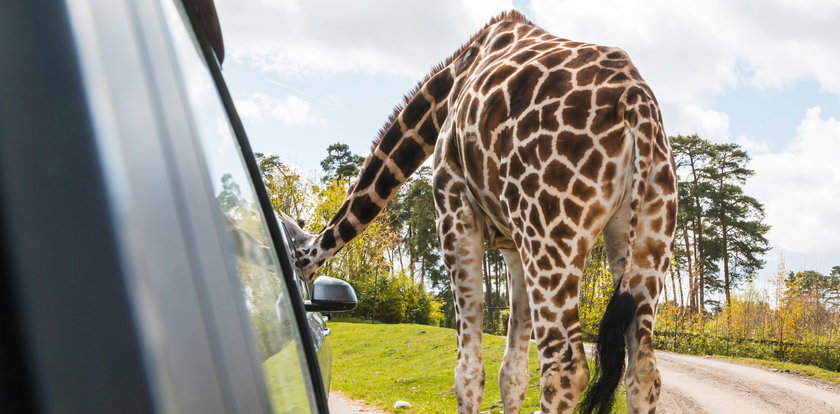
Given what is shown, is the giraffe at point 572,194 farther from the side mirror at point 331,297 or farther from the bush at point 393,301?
the bush at point 393,301

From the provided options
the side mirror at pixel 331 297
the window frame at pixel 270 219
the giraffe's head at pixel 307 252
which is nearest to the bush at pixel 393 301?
the giraffe's head at pixel 307 252

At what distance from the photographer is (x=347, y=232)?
6.16m

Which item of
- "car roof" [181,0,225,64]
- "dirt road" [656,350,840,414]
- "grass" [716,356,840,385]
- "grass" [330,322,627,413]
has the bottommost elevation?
"grass" [716,356,840,385]

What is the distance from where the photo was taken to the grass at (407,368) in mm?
9234

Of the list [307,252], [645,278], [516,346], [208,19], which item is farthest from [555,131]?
[307,252]

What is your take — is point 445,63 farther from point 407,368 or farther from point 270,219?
point 407,368

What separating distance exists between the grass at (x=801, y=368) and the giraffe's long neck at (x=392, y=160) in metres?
11.3

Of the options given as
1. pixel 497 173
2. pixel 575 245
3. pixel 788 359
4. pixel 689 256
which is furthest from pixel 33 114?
pixel 689 256

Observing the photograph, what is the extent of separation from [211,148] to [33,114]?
49cm

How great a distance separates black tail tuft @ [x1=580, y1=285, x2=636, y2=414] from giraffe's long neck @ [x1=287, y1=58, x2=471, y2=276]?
2.62m

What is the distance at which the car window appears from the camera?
945 mm

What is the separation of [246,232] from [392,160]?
4.80 m

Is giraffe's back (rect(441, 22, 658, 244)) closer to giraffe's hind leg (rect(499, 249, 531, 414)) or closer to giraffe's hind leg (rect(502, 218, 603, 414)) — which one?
giraffe's hind leg (rect(502, 218, 603, 414))

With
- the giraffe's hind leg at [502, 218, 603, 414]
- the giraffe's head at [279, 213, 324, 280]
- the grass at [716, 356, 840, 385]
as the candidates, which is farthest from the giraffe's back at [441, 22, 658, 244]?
the grass at [716, 356, 840, 385]
